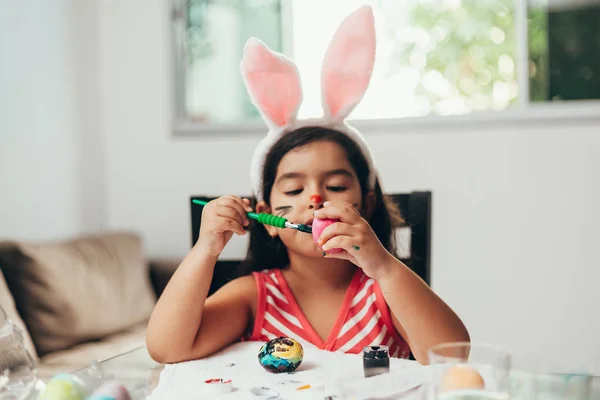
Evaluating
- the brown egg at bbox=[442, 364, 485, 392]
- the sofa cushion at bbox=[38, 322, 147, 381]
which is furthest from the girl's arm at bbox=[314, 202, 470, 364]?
the sofa cushion at bbox=[38, 322, 147, 381]

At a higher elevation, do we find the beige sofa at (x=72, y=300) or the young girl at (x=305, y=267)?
the young girl at (x=305, y=267)

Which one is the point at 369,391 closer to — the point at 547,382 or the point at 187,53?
the point at 547,382

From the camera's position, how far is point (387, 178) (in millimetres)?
2617

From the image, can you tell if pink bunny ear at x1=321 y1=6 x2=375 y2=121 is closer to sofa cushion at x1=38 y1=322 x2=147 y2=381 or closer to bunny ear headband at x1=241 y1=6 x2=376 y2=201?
bunny ear headband at x1=241 y1=6 x2=376 y2=201

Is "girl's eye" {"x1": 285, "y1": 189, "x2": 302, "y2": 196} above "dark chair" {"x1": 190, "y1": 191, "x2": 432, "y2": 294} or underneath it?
above

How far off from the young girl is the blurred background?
1184 millimetres

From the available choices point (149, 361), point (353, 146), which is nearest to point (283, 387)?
point (149, 361)

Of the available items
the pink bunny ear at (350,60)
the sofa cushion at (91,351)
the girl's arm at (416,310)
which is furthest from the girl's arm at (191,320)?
the sofa cushion at (91,351)

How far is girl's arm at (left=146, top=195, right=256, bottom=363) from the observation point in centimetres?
103

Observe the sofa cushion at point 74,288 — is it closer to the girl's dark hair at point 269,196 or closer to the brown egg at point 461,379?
the girl's dark hair at point 269,196

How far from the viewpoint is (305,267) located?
1244mm

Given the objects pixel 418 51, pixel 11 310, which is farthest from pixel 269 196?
pixel 418 51

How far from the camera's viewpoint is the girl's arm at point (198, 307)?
40.4 inches

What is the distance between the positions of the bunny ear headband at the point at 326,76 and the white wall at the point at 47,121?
1420 mm
